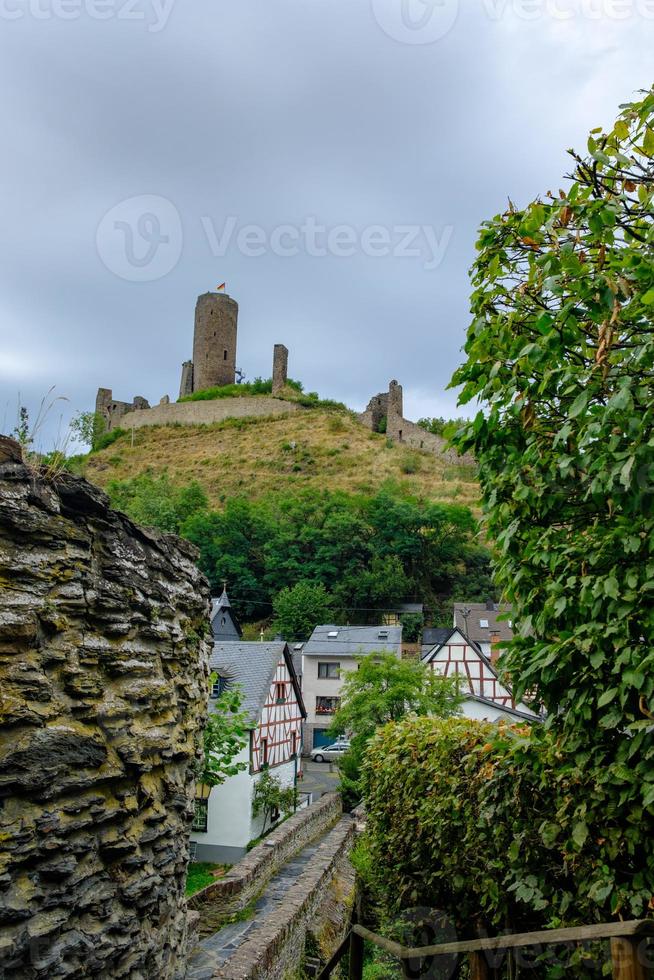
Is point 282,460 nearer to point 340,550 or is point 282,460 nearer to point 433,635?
point 340,550

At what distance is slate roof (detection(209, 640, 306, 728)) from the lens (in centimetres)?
2084

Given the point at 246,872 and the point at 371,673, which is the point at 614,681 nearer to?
the point at 246,872

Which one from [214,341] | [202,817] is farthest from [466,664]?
[214,341]

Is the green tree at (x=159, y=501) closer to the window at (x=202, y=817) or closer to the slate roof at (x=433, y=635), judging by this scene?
the slate roof at (x=433, y=635)

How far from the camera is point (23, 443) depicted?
3.81 m

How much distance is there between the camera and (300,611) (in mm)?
44969

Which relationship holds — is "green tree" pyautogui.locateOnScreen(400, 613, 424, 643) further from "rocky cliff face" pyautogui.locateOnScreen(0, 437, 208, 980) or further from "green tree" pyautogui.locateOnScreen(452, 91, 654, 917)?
"green tree" pyautogui.locateOnScreen(452, 91, 654, 917)

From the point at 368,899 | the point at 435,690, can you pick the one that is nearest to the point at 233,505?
the point at 435,690

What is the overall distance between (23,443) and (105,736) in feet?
5.56

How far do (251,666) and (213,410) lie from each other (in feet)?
196

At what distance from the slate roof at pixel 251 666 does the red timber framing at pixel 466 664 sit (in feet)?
19.9

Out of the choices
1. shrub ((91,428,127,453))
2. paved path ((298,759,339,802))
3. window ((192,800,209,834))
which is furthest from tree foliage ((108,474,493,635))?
window ((192,800,209,834))

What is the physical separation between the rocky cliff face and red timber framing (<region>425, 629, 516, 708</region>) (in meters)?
22.5

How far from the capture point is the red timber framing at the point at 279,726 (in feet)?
68.1
